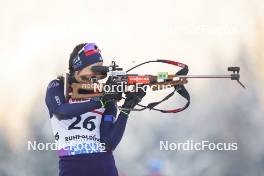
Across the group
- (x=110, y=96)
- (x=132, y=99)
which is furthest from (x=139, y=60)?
(x=110, y=96)

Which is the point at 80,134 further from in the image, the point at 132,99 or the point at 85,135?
the point at 132,99

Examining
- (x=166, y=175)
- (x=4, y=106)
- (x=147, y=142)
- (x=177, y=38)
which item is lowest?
(x=166, y=175)

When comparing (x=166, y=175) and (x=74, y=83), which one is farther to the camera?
(x=166, y=175)

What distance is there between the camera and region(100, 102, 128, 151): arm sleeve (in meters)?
2.21

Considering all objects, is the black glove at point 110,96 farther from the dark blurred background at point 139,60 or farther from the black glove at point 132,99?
the dark blurred background at point 139,60

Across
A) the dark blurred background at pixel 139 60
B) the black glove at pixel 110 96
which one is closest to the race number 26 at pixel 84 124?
the black glove at pixel 110 96

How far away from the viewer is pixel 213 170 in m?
3.62

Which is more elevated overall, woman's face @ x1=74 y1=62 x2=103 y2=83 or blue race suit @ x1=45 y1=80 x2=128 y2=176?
woman's face @ x1=74 y1=62 x2=103 y2=83

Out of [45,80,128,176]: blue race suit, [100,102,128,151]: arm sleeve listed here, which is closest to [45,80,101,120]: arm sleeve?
[45,80,128,176]: blue race suit

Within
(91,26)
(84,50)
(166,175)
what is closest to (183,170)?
(166,175)

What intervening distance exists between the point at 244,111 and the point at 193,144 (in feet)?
1.26

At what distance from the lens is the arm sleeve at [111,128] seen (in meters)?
2.21

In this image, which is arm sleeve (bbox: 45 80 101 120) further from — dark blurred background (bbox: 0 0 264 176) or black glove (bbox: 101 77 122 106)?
dark blurred background (bbox: 0 0 264 176)

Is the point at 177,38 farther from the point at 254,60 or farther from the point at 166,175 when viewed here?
the point at 166,175
